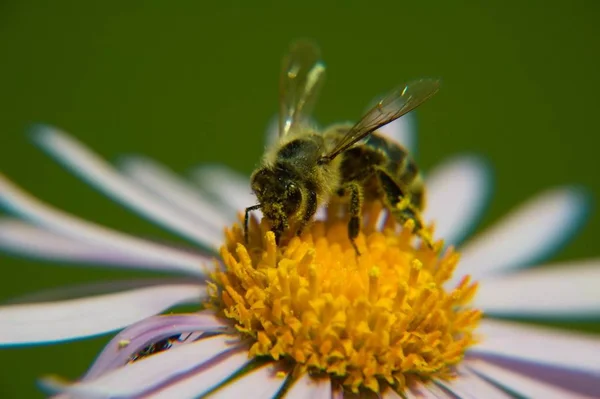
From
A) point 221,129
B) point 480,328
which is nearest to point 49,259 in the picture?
point 480,328

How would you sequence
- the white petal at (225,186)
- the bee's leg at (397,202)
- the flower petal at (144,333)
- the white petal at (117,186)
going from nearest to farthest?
the flower petal at (144,333) < the bee's leg at (397,202) < the white petal at (117,186) < the white petal at (225,186)

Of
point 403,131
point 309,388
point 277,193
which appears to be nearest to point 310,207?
point 277,193

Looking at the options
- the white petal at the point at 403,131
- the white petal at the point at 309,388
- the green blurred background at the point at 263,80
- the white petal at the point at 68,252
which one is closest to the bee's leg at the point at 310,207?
the white petal at the point at 309,388

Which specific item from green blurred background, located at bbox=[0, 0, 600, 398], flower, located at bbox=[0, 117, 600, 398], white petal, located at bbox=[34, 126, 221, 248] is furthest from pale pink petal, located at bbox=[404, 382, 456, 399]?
green blurred background, located at bbox=[0, 0, 600, 398]

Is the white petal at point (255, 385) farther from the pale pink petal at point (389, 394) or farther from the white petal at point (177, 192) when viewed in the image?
the white petal at point (177, 192)

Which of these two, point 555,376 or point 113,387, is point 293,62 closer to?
point 555,376

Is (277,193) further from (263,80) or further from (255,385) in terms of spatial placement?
(263,80)

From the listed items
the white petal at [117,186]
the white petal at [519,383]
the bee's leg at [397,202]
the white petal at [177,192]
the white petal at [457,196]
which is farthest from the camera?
the white petal at [457,196]
